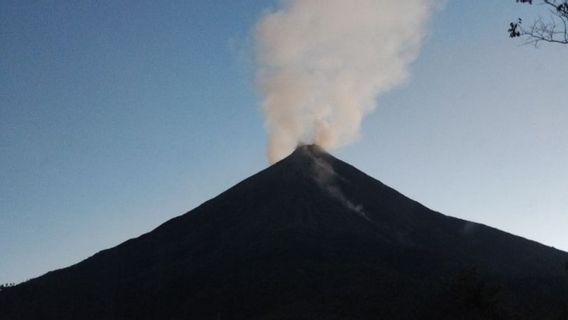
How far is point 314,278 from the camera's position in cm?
6700

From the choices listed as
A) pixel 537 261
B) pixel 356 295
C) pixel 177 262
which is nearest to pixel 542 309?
pixel 356 295

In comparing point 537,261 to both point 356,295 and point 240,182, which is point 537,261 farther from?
point 240,182

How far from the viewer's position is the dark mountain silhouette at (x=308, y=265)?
2306 inches

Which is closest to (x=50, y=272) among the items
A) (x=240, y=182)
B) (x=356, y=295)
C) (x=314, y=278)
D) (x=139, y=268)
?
(x=139, y=268)

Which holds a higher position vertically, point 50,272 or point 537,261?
point 50,272

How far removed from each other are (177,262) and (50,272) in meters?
19.9

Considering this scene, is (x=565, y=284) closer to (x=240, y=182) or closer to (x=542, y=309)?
(x=542, y=309)

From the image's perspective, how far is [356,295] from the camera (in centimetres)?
6116

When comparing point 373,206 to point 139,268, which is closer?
point 139,268

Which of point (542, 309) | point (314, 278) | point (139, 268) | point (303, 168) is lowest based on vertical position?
point (542, 309)

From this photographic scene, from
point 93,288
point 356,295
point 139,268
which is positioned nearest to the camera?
point 356,295

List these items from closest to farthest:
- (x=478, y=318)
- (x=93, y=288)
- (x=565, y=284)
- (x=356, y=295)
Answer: (x=478, y=318) → (x=356, y=295) → (x=565, y=284) → (x=93, y=288)

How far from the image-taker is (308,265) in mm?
70750

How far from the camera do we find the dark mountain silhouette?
58.6m
